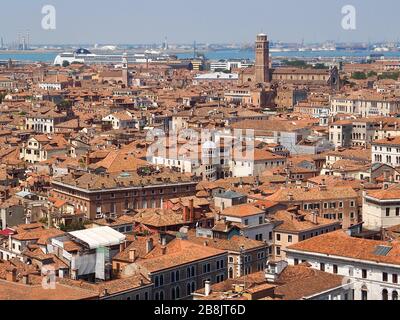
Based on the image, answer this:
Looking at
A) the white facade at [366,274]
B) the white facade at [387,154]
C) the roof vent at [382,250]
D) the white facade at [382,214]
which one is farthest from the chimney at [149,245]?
the white facade at [387,154]

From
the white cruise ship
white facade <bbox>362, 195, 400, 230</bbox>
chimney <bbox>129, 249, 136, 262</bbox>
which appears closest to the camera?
chimney <bbox>129, 249, 136, 262</bbox>

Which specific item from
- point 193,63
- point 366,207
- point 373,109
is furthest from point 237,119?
point 193,63

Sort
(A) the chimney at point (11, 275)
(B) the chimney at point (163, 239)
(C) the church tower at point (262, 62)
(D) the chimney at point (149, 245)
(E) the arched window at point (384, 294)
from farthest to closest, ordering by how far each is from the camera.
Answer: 1. (C) the church tower at point (262, 62)
2. (B) the chimney at point (163, 239)
3. (D) the chimney at point (149, 245)
4. (E) the arched window at point (384, 294)
5. (A) the chimney at point (11, 275)

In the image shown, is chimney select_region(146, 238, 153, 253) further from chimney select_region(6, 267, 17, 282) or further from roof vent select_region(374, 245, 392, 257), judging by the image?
roof vent select_region(374, 245, 392, 257)

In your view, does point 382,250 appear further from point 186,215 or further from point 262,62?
point 262,62

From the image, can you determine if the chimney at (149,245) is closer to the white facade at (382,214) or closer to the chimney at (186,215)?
the chimney at (186,215)

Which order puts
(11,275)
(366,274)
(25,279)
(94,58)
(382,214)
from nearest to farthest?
(25,279), (11,275), (366,274), (382,214), (94,58)

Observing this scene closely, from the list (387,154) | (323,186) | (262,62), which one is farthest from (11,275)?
(262,62)

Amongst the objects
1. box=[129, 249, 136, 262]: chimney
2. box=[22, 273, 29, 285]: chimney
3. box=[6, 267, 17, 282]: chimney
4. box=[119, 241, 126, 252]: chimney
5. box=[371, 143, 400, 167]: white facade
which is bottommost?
box=[371, 143, 400, 167]: white facade

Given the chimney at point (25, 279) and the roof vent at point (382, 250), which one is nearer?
the chimney at point (25, 279)

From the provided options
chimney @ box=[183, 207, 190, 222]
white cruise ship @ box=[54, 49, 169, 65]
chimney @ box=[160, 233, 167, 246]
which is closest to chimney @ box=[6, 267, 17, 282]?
chimney @ box=[160, 233, 167, 246]
